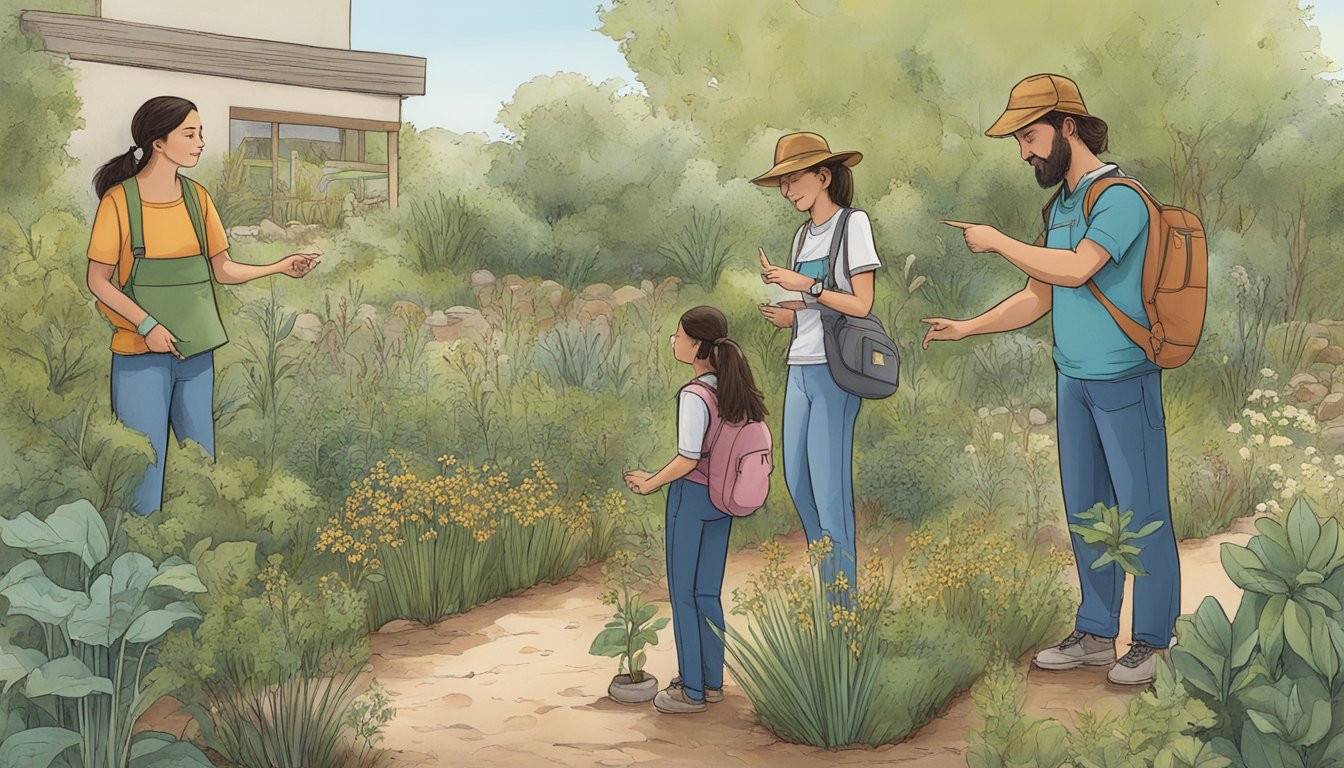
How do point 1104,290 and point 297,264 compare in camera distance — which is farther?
point 297,264

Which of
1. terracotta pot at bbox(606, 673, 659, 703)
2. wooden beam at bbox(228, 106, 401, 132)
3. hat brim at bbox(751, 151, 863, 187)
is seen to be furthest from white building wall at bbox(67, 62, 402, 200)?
terracotta pot at bbox(606, 673, 659, 703)

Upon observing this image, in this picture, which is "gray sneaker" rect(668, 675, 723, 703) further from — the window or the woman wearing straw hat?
the window

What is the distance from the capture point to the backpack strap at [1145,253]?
4488 millimetres

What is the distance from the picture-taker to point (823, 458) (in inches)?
182

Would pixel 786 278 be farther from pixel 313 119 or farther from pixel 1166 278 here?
pixel 313 119

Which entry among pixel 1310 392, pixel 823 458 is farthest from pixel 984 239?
pixel 1310 392

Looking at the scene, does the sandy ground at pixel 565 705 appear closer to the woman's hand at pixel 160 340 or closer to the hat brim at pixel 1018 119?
the woman's hand at pixel 160 340

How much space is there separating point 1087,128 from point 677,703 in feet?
8.15

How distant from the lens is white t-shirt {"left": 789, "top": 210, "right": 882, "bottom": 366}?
4.58 m

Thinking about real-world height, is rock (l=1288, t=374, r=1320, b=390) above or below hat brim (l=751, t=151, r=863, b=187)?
below

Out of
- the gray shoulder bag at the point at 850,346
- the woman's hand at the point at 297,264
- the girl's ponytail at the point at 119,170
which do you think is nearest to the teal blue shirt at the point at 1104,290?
the gray shoulder bag at the point at 850,346

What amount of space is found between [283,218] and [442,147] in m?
0.74

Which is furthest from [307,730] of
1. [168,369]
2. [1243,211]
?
[1243,211]

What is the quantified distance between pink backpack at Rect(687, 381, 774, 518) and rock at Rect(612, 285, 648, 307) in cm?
143
